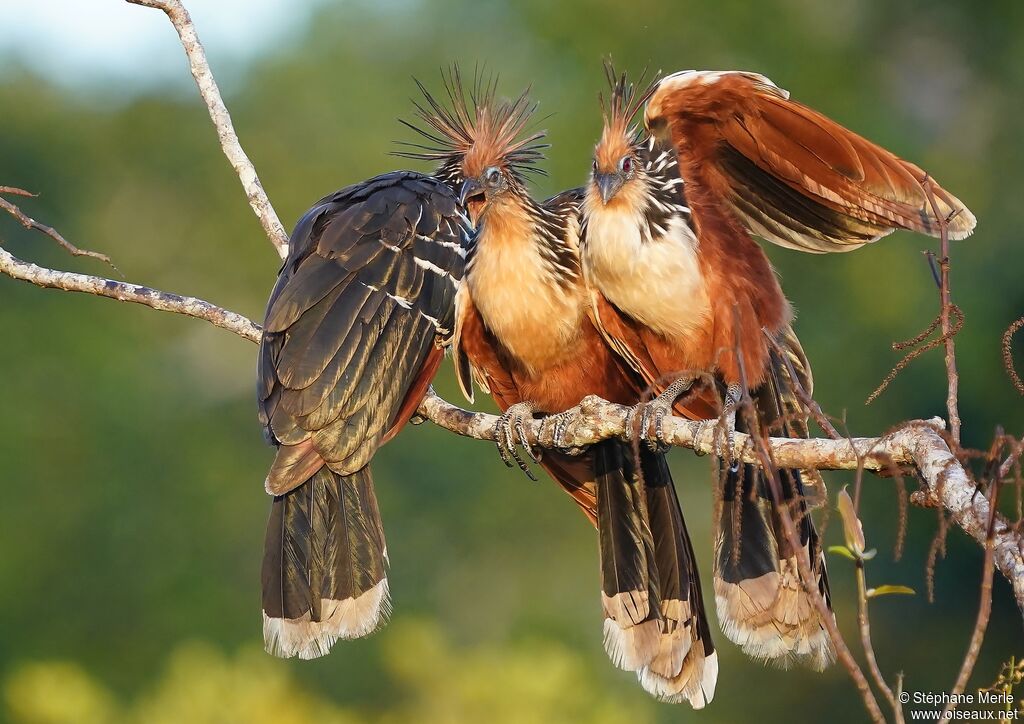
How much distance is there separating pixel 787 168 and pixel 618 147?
0.55 meters

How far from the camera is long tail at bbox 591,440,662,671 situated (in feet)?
14.5

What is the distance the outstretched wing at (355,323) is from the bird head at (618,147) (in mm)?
702

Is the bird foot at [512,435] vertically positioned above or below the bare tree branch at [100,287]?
below

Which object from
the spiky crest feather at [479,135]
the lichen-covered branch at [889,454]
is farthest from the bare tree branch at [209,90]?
the lichen-covered branch at [889,454]

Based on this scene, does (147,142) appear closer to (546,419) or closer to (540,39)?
(540,39)

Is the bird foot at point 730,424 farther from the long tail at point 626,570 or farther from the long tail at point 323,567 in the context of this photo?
the long tail at point 323,567

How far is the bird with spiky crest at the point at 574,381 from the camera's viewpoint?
4.38m

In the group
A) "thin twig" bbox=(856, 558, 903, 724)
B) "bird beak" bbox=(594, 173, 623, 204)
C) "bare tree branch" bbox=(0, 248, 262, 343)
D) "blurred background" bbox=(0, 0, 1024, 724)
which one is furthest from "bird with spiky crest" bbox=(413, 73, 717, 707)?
"blurred background" bbox=(0, 0, 1024, 724)

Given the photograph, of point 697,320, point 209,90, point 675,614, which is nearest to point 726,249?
point 697,320

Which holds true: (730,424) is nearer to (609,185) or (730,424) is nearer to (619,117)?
(609,185)

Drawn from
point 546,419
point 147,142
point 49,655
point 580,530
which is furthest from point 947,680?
point 147,142

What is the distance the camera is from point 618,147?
13.6 feet

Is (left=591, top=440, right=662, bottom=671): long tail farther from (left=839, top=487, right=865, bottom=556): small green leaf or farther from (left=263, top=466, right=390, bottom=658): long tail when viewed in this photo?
(left=839, top=487, right=865, bottom=556): small green leaf

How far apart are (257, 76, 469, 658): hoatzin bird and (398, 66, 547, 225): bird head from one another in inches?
13.1
